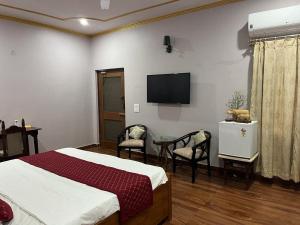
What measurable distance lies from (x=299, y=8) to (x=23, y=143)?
451cm

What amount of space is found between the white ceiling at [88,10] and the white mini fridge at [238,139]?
6.72 feet

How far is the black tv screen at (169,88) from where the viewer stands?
162 inches

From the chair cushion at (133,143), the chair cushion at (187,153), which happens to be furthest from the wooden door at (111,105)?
the chair cushion at (187,153)

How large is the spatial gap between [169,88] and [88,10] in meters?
1.97

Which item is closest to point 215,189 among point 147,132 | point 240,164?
point 240,164

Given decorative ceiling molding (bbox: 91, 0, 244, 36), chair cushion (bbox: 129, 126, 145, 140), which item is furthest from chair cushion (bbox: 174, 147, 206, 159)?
decorative ceiling molding (bbox: 91, 0, 244, 36)

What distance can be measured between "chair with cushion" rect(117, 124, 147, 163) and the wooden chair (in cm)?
164

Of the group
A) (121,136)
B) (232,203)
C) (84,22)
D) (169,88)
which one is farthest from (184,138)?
(84,22)

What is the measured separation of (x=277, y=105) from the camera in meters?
3.28

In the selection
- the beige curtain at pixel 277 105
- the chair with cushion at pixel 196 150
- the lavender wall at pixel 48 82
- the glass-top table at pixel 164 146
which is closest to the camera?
the beige curtain at pixel 277 105

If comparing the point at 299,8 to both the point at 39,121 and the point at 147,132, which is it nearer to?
the point at 147,132

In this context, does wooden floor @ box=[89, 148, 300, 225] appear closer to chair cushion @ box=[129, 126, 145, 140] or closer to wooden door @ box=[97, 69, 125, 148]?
chair cushion @ box=[129, 126, 145, 140]

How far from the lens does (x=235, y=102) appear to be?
3.66 m

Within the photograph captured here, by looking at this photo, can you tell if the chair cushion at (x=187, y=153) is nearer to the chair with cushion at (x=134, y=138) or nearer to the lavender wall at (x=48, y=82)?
the chair with cushion at (x=134, y=138)
